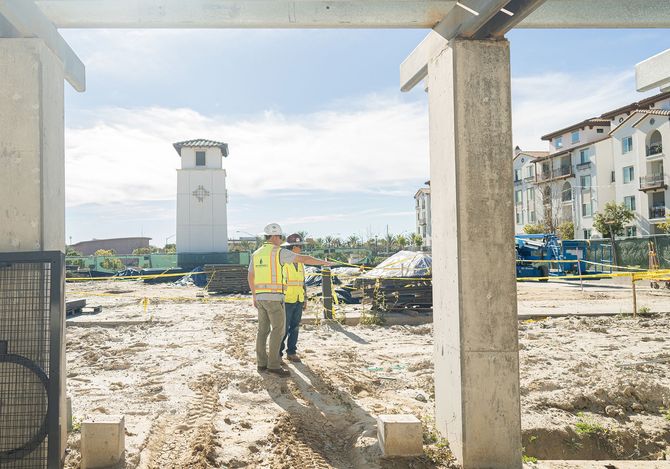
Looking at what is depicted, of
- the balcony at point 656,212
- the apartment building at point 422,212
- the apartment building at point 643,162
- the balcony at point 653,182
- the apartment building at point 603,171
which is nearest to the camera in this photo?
the balcony at point 653,182

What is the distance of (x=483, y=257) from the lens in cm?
395

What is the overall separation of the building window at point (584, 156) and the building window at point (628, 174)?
5.21 meters

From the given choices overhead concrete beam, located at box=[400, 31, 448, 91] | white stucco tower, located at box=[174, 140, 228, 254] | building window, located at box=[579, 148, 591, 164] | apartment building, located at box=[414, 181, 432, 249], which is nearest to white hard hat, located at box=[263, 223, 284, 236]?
overhead concrete beam, located at box=[400, 31, 448, 91]

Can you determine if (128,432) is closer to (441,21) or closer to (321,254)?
(441,21)

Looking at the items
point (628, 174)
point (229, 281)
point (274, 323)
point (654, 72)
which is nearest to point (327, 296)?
point (274, 323)

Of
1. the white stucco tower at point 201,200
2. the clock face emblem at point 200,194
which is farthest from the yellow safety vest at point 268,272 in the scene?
the clock face emblem at point 200,194

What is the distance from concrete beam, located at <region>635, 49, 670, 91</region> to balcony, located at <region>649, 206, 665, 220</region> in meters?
41.9

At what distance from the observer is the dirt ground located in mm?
4398

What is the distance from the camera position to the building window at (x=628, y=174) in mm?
43463

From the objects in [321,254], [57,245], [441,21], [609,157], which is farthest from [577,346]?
[609,157]

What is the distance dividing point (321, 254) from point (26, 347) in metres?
35.9

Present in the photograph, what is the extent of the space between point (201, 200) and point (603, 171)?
37519mm

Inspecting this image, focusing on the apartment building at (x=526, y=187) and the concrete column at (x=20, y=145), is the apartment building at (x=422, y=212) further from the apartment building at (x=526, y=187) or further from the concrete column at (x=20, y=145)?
the concrete column at (x=20, y=145)

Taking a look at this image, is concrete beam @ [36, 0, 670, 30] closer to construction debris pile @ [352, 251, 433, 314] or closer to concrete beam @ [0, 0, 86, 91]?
concrete beam @ [0, 0, 86, 91]
